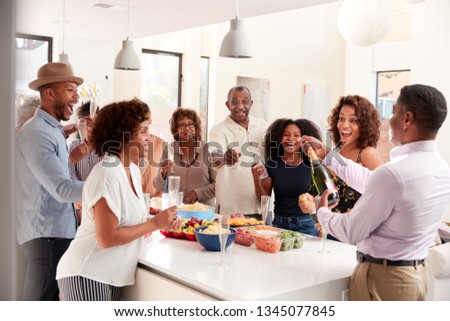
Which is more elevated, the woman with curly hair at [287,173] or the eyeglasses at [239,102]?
the eyeglasses at [239,102]

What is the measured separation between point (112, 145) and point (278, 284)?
33.8 inches

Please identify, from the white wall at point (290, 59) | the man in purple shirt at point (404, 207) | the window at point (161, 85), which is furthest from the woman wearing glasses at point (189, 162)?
the white wall at point (290, 59)

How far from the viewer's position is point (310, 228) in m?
2.98

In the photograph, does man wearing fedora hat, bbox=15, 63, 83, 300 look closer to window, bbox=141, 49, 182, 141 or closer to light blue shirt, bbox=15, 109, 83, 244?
light blue shirt, bbox=15, 109, 83, 244

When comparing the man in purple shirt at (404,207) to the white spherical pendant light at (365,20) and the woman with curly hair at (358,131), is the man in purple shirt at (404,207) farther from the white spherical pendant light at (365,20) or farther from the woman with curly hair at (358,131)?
the white spherical pendant light at (365,20)

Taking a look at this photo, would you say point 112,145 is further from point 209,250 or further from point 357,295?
point 357,295

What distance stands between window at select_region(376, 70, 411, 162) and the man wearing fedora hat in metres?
5.50

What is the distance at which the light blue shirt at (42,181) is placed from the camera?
7.91ft

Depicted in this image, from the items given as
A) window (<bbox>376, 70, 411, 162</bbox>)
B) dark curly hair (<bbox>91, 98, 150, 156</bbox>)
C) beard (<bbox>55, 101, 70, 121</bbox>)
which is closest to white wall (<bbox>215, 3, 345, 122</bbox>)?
window (<bbox>376, 70, 411, 162</bbox>)

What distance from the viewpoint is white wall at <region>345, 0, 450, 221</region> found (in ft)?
21.2

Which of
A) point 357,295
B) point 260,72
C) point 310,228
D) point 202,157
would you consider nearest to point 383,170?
point 357,295

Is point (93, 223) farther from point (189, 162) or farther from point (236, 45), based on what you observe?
point (236, 45)

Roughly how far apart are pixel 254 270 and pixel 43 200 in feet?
3.75

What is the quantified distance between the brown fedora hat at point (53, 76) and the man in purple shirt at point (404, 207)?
1579mm
